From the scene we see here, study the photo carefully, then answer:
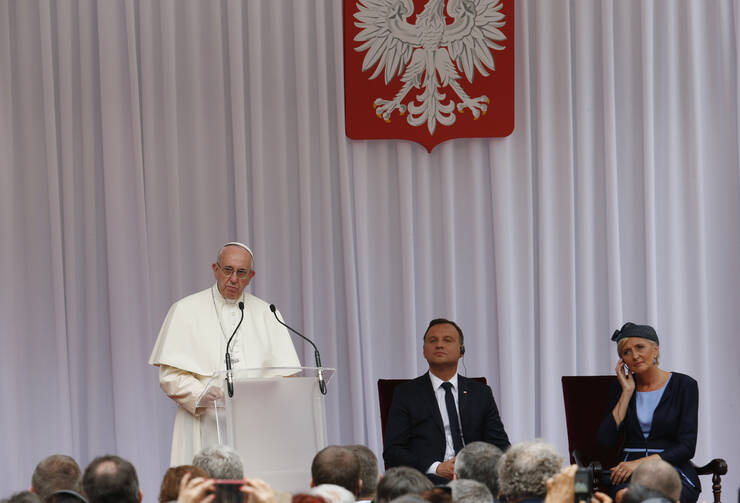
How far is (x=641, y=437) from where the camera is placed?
4707 millimetres

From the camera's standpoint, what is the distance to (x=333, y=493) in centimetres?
269

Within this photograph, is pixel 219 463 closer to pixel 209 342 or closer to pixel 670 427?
pixel 209 342

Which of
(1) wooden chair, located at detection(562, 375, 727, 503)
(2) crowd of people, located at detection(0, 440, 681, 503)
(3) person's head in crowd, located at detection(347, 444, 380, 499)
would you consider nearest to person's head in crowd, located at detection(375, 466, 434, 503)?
(2) crowd of people, located at detection(0, 440, 681, 503)

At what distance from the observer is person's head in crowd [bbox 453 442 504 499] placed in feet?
10.0

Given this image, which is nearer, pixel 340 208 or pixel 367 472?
pixel 367 472

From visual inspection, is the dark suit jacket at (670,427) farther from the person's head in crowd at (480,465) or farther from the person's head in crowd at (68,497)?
the person's head in crowd at (68,497)

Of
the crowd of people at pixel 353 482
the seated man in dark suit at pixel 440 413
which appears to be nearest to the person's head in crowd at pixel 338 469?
the crowd of people at pixel 353 482

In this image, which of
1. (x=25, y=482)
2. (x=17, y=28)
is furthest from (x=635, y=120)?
(x=25, y=482)

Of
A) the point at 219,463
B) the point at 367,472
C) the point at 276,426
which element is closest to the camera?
the point at 219,463

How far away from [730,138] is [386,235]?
2310 mm

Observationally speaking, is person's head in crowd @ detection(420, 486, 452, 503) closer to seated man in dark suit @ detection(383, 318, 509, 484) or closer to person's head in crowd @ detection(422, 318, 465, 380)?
seated man in dark suit @ detection(383, 318, 509, 484)

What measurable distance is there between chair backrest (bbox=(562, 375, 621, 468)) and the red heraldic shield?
181 cm

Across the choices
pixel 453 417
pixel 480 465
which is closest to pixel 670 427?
pixel 453 417

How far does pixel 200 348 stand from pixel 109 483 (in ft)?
6.31
